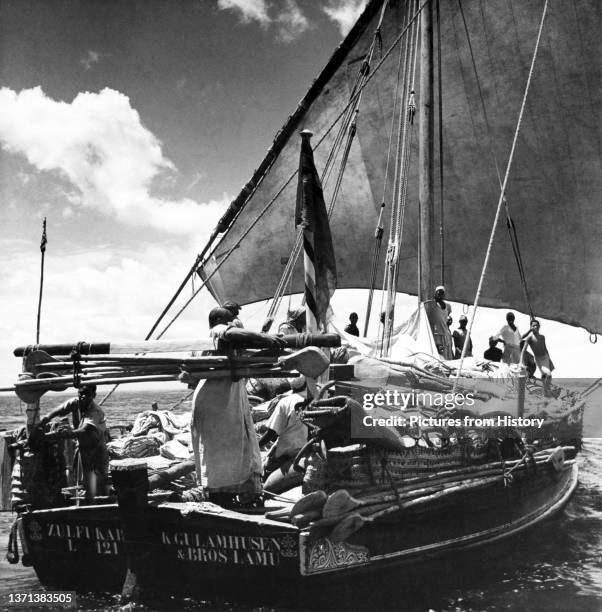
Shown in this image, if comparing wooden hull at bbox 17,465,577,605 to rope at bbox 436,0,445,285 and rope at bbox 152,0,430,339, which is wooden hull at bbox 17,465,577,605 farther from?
rope at bbox 436,0,445,285

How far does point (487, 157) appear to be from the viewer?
13.8 meters

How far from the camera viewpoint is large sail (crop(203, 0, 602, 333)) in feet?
43.5

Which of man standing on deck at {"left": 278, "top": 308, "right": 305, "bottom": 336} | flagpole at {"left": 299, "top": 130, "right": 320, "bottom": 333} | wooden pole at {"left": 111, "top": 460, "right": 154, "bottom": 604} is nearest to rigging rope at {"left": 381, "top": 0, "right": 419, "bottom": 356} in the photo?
man standing on deck at {"left": 278, "top": 308, "right": 305, "bottom": 336}

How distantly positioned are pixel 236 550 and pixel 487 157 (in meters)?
10.7

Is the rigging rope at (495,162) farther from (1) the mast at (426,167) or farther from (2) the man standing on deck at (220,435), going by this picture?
(2) the man standing on deck at (220,435)

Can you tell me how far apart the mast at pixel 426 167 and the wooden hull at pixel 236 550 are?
546 centimetres

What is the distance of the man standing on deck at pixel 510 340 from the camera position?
10742mm

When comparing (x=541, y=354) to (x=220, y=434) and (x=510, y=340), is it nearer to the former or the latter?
(x=510, y=340)

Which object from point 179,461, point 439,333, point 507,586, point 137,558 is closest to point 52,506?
point 137,558

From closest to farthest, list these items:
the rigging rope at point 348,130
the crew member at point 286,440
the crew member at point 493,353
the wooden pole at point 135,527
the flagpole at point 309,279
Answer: the wooden pole at point 135,527, the flagpole at point 309,279, the crew member at point 286,440, the crew member at point 493,353, the rigging rope at point 348,130

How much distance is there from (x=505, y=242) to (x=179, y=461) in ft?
30.6

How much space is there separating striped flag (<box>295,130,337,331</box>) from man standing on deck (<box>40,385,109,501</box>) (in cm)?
201

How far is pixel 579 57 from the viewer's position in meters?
13.1

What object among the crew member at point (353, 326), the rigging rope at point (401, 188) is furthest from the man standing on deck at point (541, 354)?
the crew member at point (353, 326)
